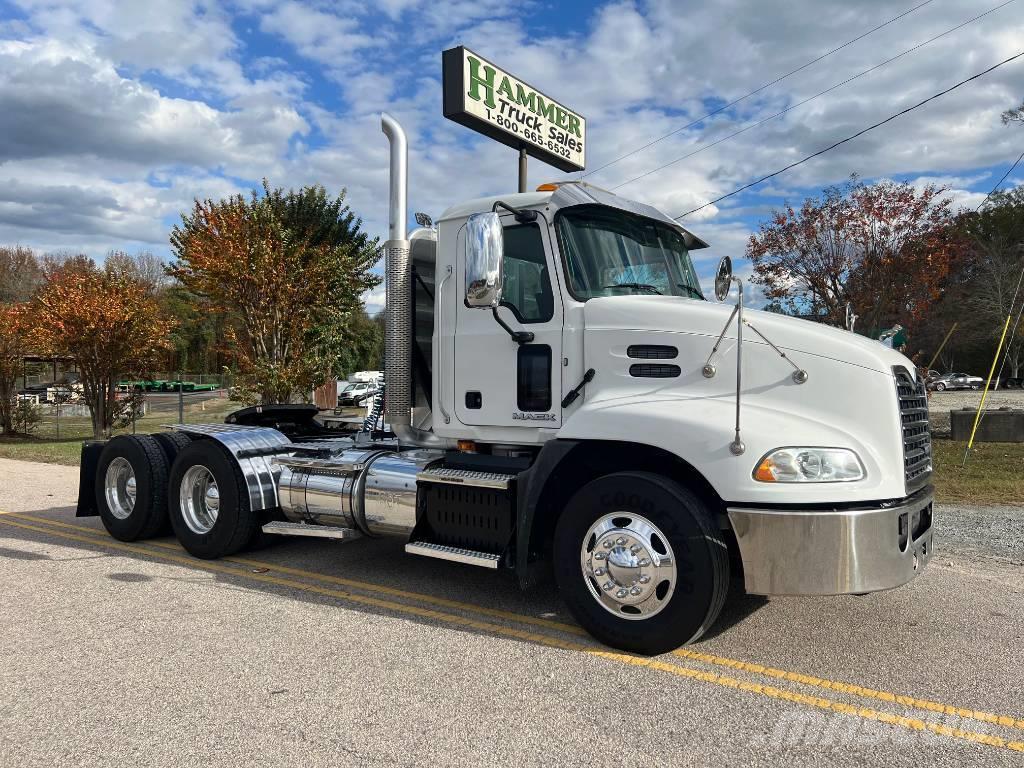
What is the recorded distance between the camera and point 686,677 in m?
4.09

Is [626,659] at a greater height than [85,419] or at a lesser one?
lesser

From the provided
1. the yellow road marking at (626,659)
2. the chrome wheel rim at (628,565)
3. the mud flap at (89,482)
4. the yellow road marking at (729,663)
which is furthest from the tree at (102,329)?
the chrome wheel rim at (628,565)

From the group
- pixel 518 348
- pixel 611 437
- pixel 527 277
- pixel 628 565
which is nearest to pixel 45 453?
pixel 518 348

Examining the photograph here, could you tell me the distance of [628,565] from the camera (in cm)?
438

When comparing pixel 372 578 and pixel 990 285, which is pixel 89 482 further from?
pixel 990 285

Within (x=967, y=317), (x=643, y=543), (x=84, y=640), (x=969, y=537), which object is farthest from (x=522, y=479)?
(x=967, y=317)

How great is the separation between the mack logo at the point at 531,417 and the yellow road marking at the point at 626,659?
131 cm

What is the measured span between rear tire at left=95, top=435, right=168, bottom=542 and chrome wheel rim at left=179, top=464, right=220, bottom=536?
0.47 meters

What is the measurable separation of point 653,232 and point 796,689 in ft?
10.2

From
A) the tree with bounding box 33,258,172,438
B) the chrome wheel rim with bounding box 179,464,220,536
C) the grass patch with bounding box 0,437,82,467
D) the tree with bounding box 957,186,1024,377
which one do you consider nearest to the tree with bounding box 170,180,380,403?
the tree with bounding box 33,258,172,438

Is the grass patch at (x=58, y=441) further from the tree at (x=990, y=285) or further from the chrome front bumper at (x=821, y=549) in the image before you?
the tree at (x=990, y=285)

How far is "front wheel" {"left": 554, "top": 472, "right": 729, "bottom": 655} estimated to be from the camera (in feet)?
13.8

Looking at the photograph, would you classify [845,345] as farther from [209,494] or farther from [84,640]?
[209,494]

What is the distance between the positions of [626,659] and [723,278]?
2861mm
